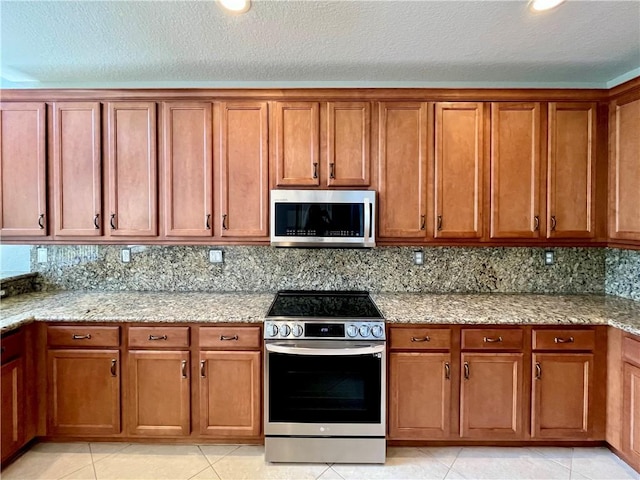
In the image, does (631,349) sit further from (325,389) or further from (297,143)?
(297,143)

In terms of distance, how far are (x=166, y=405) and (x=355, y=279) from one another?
5.41ft

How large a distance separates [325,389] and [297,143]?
68.4 inches

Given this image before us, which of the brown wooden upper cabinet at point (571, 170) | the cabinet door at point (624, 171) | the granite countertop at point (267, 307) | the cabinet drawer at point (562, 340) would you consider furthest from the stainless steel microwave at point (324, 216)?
the cabinet door at point (624, 171)

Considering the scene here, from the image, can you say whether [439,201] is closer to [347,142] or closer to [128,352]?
[347,142]

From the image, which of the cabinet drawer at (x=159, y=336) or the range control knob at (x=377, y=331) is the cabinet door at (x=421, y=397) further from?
the cabinet drawer at (x=159, y=336)

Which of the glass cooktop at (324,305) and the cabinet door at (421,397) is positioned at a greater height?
the glass cooktop at (324,305)

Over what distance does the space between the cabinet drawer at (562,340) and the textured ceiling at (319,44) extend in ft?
6.05

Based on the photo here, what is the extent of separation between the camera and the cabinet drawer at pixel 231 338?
2.16 metres

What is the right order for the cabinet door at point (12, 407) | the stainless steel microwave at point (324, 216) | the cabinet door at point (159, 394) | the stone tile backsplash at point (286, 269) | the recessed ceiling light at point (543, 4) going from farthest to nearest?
the stone tile backsplash at point (286, 269), the stainless steel microwave at point (324, 216), the cabinet door at point (159, 394), the cabinet door at point (12, 407), the recessed ceiling light at point (543, 4)

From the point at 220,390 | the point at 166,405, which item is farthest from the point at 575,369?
the point at 166,405

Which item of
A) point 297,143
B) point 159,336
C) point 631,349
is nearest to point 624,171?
point 631,349

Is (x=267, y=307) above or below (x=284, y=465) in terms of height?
above

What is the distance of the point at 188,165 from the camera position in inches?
97.7

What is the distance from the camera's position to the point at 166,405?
2.18 meters
